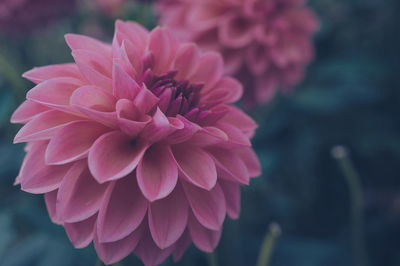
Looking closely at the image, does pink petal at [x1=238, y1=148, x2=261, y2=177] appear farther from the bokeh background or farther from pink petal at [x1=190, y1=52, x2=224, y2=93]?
the bokeh background

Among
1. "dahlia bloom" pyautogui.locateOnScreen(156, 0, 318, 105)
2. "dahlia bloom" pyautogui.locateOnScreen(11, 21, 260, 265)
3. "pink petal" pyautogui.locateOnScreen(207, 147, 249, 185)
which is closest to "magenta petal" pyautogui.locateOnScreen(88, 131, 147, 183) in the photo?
"dahlia bloom" pyautogui.locateOnScreen(11, 21, 260, 265)

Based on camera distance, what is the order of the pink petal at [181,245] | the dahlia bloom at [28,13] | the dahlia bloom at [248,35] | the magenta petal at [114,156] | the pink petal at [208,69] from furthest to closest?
the dahlia bloom at [28,13] < the dahlia bloom at [248,35] < the pink petal at [208,69] < the pink petal at [181,245] < the magenta petal at [114,156]

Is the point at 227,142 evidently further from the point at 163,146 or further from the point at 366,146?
the point at 366,146

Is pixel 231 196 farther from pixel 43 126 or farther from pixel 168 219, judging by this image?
pixel 43 126

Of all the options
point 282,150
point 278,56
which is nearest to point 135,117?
point 278,56

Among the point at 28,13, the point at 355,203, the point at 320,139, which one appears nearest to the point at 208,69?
the point at 355,203

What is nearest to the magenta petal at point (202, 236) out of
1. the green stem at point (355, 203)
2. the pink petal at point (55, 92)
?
the pink petal at point (55, 92)

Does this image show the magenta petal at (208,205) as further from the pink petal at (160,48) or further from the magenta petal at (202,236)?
the pink petal at (160,48)
